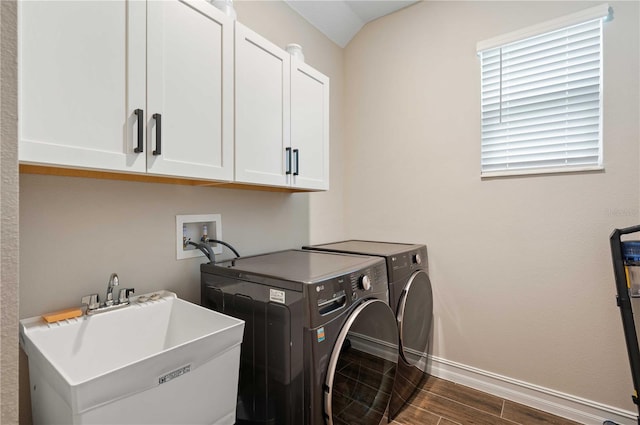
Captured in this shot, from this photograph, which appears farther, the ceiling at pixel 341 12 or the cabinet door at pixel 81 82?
the ceiling at pixel 341 12

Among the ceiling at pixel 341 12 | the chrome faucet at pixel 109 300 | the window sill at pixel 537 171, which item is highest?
the ceiling at pixel 341 12

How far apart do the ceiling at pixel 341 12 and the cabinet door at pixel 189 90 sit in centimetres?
113

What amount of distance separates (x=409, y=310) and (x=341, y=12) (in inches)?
87.1

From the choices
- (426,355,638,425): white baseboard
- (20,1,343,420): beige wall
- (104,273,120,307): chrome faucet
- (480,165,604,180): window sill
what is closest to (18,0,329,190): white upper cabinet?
(20,1,343,420): beige wall

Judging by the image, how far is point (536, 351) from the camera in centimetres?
181

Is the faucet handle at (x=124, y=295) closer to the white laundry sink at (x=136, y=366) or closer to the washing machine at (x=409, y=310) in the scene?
A: the white laundry sink at (x=136, y=366)

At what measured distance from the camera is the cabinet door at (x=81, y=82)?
31.9 inches

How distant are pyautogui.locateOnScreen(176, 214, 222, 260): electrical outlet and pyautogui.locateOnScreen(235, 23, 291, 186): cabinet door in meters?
0.36

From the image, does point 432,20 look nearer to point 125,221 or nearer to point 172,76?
point 172,76

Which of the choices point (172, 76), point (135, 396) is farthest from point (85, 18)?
point (135, 396)

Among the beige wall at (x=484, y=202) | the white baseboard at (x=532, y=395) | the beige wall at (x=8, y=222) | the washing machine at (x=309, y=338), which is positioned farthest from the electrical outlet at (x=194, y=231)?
the white baseboard at (x=532, y=395)

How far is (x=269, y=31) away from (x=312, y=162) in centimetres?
94

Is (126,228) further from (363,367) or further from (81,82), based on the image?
(363,367)

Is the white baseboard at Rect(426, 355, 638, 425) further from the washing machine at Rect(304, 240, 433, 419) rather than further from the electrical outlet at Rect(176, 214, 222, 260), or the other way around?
the electrical outlet at Rect(176, 214, 222, 260)
